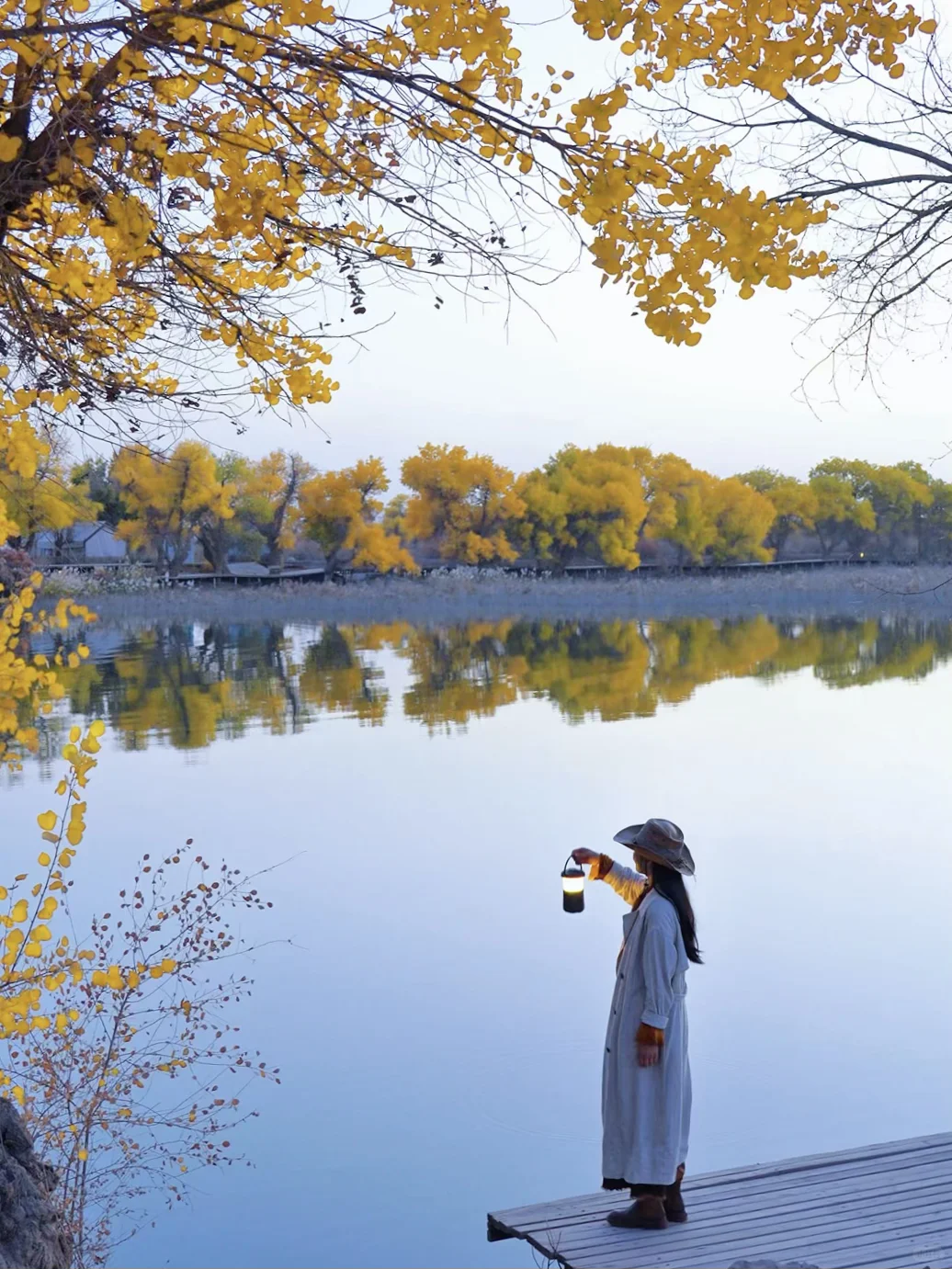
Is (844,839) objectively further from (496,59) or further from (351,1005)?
(496,59)

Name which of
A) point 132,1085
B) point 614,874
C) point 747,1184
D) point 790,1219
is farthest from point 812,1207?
point 132,1085

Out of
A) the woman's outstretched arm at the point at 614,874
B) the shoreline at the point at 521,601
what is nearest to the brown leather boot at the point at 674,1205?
the woman's outstretched arm at the point at 614,874

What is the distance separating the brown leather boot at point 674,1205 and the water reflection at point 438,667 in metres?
13.3

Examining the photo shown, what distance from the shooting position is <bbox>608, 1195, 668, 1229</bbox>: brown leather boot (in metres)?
4.63

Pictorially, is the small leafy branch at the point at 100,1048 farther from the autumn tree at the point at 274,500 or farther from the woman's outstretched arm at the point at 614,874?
the autumn tree at the point at 274,500

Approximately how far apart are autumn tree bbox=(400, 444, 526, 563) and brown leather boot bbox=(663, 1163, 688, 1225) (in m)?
50.7

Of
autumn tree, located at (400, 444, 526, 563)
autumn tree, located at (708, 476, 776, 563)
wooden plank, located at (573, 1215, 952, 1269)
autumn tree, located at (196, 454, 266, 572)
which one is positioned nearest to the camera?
wooden plank, located at (573, 1215, 952, 1269)

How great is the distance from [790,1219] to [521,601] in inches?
1619

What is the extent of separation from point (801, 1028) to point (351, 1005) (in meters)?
2.62

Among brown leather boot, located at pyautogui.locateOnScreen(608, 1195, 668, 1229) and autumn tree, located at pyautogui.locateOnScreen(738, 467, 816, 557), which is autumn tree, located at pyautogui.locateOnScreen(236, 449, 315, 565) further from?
brown leather boot, located at pyautogui.locateOnScreen(608, 1195, 668, 1229)

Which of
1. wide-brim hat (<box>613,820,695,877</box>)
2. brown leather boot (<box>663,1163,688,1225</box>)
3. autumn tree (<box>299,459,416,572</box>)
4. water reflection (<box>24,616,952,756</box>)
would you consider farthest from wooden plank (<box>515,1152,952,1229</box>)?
autumn tree (<box>299,459,416,572</box>)

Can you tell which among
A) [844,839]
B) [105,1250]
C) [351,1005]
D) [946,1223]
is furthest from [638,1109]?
[844,839]

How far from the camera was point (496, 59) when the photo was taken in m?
3.29

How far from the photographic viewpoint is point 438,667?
2678 cm
